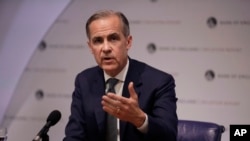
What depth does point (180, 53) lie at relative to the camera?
3848 mm

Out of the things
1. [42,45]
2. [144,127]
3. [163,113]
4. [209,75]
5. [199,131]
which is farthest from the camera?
[42,45]

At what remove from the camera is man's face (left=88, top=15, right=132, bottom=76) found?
2154 millimetres

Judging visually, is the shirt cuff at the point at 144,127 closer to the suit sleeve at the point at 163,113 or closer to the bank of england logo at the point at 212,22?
the suit sleeve at the point at 163,113

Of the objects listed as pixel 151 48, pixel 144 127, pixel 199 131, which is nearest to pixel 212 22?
pixel 151 48

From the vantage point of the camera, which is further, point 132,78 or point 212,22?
point 212,22

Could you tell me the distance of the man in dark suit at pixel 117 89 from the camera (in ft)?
6.98

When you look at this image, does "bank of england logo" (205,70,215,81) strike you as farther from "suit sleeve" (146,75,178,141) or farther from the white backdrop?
"suit sleeve" (146,75,178,141)

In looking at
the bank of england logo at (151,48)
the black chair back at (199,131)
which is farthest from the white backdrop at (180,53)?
the black chair back at (199,131)

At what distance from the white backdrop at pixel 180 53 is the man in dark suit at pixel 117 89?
1.54 meters

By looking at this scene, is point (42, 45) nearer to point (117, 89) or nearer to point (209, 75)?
point (209, 75)

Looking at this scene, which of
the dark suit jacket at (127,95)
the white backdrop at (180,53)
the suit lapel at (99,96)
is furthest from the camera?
the white backdrop at (180,53)

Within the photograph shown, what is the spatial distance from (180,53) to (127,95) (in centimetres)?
171

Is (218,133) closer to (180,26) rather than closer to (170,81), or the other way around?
(170,81)

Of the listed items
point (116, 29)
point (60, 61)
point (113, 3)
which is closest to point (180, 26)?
point (113, 3)
